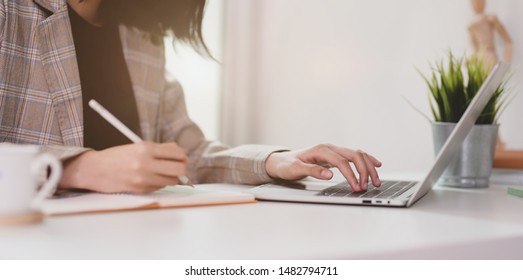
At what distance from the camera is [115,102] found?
1.38m

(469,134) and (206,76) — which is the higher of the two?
(206,76)

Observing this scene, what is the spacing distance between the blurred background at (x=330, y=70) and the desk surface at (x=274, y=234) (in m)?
1.84

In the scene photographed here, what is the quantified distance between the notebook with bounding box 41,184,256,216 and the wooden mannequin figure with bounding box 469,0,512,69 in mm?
1790

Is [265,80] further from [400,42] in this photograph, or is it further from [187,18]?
[187,18]

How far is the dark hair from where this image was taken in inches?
58.9

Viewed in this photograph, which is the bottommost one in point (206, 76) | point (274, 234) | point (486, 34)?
point (274, 234)

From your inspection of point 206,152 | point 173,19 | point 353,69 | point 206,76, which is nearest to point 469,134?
point 206,152

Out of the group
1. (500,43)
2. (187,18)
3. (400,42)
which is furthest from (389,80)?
(187,18)

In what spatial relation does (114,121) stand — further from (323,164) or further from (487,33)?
(487,33)

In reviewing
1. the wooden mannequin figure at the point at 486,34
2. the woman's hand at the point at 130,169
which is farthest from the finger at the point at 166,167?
the wooden mannequin figure at the point at 486,34

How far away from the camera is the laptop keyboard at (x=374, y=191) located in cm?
88

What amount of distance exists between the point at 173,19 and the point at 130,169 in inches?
33.3

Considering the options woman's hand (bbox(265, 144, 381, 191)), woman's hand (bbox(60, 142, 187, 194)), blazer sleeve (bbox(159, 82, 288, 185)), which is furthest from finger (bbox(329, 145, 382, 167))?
woman's hand (bbox(60, 142, 187, 194))

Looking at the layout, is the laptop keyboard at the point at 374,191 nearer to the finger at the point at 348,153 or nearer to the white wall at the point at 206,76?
the finger at the point at 348,153
